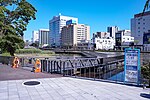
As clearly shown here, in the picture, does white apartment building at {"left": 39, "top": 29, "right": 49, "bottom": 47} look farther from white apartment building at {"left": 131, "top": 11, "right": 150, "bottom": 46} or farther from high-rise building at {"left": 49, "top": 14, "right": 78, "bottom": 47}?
white apartment building at {"left": 131, "top": 11, "right": 150, "bottom": 46}

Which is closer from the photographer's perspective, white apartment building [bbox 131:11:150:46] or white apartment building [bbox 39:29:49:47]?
white apartment building [bbox 131:11:150:46]

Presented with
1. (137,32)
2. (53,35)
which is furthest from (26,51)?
(53,35)

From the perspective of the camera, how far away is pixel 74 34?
132 metres

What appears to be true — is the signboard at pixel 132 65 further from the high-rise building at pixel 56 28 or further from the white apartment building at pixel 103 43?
the high-rise building at pixel 56 28

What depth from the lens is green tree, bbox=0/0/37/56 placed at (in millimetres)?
20492

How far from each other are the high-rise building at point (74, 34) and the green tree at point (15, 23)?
355 feet

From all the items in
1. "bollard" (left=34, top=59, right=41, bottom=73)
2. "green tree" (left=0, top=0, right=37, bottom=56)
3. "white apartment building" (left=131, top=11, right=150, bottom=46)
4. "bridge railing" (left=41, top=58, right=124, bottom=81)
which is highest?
"white apartment building" (left=131, top=11, right=150, bottom=46)

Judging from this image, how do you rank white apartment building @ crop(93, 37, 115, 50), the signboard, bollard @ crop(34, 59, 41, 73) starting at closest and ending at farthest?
the signboard < bollard @ crop(34, 59, 41, 73) < white apartment building @ crop(93, 37, 115, 50)

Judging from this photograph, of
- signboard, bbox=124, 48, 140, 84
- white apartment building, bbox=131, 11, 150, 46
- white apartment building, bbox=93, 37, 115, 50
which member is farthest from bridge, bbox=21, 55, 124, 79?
white apartment building, bbox=93, 37, 115, 50

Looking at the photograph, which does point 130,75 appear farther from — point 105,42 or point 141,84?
A: point 105,42

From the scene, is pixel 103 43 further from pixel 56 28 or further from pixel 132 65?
pixel 132 65

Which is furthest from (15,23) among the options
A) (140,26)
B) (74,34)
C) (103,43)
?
(74,34)

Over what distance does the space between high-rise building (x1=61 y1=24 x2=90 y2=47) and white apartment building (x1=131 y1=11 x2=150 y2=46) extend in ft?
156

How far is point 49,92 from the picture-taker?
7047mm
